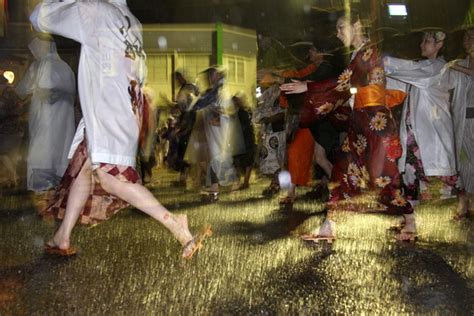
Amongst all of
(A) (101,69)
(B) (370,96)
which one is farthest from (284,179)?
(A) (101,69)

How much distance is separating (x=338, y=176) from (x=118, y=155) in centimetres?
147

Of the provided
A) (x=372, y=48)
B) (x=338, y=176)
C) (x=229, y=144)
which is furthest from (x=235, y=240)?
(x=229, y=144)

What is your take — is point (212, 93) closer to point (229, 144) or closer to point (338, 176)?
point (229, 144)

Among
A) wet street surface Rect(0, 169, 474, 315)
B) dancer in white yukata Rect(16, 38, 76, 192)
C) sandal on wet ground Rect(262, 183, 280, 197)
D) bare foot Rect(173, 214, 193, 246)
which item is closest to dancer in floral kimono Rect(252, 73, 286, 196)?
sandal on wet ground Rect(262, 183, 280, 197)

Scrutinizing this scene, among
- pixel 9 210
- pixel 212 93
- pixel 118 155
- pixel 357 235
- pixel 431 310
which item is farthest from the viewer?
pixel 212 93

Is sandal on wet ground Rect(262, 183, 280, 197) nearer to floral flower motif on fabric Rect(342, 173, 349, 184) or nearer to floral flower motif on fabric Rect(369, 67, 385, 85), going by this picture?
floral flower motif on fabric Rect(342, 173, 349, 184)

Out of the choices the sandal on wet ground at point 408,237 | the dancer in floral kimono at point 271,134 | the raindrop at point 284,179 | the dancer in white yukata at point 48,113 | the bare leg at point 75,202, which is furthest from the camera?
the dancer in floral kimono at point 271,134

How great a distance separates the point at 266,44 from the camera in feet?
17.3

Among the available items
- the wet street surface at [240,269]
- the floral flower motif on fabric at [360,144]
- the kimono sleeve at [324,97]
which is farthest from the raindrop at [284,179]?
the kimono sleeve at [324,97]

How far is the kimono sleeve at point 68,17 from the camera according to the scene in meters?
3.03

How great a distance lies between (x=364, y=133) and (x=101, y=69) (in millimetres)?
1620

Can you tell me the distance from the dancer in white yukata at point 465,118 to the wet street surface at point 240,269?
1.32 ft

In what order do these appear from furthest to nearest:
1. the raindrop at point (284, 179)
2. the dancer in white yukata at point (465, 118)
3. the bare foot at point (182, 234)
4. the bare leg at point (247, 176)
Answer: the bare leg at point (247, 176) → the raindrop at point (284, 179) → the dancer in white yukata at point (465, 118) → the bare foot at point (182, 234)

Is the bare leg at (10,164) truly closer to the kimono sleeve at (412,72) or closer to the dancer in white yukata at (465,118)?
the kimono sleeve at (412,72)
